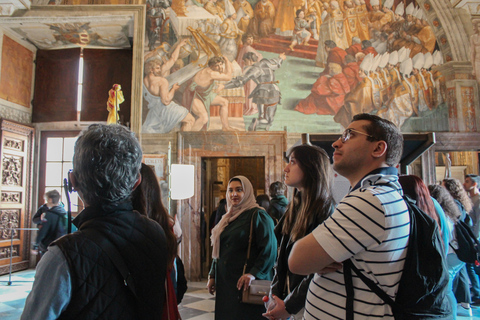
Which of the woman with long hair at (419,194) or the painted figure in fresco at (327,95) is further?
the painted figure in fresco at (327,95)

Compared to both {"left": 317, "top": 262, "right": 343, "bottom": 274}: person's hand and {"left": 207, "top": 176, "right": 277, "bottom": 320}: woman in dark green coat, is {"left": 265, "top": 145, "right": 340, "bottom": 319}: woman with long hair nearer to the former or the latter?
{"left": 317, "top": 262, "right": 343, "bottom": 274}: person's hand

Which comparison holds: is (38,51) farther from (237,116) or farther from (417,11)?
(417,11)

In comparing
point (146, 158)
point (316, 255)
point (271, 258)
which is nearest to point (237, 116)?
point (146, 158)

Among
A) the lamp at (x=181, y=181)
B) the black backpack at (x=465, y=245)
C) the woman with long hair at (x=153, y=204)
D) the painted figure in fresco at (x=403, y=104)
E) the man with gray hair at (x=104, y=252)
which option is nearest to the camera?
the man with gray hair at (x=104, y=252)

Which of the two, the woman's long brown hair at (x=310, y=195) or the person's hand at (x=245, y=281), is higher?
the woman's long brown hair at (x=310, y=195)

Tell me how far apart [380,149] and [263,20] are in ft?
28.2

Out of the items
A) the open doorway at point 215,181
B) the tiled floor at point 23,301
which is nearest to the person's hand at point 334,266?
the tiled floor at point 23,301

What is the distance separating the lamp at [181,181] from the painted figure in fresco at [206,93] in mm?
3150

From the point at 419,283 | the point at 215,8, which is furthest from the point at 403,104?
the point at 419,283

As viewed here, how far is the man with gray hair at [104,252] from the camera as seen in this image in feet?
3.53

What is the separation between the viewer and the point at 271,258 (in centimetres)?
329

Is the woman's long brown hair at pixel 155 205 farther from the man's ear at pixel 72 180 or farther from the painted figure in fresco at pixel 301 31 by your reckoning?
the painted figure in fresco at pixel 301 31

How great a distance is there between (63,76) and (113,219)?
413 inches

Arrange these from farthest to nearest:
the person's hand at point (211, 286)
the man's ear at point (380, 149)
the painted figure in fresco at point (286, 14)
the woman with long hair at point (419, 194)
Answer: the painted figure in fresco at point (286, 14), the person's hand at point (211, 286), the woman with long hair at point (419, 194), the man's ear at point (380, 149)
